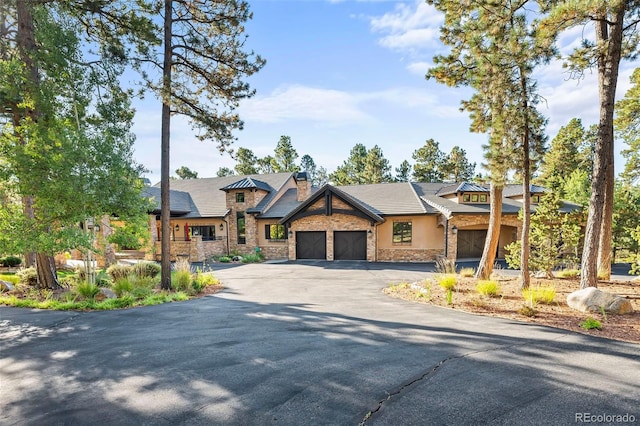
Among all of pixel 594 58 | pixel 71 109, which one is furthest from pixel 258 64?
pixel 594 58

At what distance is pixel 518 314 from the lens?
6.96 metres

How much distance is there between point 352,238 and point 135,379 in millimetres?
16722

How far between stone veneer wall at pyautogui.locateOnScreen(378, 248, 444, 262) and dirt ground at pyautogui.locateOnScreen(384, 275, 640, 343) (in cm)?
709

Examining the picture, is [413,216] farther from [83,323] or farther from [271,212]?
[83,323]

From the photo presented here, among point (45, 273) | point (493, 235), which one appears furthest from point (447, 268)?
point (45, 273)

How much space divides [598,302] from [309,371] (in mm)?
7445

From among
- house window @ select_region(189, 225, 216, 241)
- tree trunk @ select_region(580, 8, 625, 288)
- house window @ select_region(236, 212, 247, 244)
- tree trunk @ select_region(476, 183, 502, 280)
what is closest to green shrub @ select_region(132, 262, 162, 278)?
house window @ select_region(236, 212, 247, 244)

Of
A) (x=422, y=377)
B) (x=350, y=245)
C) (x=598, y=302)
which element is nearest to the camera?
(x=422, y=377)

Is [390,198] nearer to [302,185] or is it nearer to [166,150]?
[302,185]

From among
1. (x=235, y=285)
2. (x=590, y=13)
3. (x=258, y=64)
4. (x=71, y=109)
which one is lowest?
(x=235, y=285)

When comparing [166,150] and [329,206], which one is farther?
[329,206]

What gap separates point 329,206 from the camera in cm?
1961

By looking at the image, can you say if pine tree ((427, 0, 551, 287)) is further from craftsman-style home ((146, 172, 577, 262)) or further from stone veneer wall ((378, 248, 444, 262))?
stone veneer wall ((378, 248, 444, 262))

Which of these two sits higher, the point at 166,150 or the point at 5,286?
the point at 166,150
